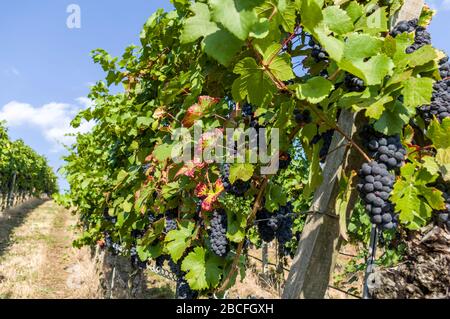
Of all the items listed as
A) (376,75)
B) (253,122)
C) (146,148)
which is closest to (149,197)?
(146,148)

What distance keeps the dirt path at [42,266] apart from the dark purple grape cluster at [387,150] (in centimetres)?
847

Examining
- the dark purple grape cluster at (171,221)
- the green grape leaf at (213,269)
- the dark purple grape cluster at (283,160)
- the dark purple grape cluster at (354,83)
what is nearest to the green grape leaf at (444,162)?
the dark purple grape cluster at (354,83)

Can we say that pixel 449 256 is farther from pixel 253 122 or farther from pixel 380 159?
pixel 253 122

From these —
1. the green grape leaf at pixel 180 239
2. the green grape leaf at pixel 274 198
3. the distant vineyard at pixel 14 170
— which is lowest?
the green grape leaf at pixel 180 239

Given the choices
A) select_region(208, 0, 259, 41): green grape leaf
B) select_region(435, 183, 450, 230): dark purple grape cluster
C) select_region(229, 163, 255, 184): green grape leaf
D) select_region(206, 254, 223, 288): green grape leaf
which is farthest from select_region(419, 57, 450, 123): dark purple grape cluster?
select_region(206, 254, 223, 288): green grape leaf

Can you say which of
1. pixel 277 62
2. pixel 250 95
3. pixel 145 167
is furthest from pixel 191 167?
pixel 145 167

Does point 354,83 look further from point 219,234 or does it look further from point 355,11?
point 219,234

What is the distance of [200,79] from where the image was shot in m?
2.26

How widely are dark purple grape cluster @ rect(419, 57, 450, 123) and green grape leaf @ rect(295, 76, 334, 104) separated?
447 millimetres

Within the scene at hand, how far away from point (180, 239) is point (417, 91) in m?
1.64

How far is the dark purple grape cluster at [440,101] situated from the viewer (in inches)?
53.7

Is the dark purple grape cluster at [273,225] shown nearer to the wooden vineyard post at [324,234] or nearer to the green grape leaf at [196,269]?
the green grape leaf at [196,269]

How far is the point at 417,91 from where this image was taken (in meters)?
1.22
